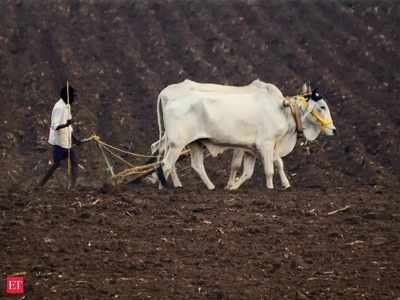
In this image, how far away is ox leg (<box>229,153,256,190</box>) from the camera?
1479 cm

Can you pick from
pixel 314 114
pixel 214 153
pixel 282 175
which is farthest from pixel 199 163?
pixel 314 114

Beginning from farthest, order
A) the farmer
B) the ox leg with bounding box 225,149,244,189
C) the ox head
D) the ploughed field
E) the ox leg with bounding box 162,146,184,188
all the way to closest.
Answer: the ox head, the ox leg with bounding box 225,149,244,189, the ox leg with bounding box 162,146,184,188, the farmer, the ploughed field

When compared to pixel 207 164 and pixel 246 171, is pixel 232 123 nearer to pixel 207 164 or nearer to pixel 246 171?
pixel 246 171

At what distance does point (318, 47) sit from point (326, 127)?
6670 mm

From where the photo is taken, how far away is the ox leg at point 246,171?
14.8m

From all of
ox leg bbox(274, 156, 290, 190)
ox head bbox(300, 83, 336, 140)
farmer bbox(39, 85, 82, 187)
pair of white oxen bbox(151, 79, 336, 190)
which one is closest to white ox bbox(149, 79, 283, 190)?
pair of white oxen bbox(151, 79, 336, 190)

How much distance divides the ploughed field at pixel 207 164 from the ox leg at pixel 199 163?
14.7 inches

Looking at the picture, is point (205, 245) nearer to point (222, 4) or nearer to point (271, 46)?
point (271, 46)

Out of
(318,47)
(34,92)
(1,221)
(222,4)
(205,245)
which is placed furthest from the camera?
(222,4)

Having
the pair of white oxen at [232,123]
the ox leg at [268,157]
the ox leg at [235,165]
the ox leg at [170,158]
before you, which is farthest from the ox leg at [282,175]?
the ox leg at [170,158]

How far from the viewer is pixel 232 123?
14.6 metres

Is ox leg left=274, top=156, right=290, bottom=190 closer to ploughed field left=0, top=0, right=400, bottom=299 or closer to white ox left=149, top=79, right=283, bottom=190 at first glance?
ploughed field left=0, top=0, right=400, bottom=299

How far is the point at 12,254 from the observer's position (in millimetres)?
10227

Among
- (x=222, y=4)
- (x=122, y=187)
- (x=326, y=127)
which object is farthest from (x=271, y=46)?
(x=122, y=187)
